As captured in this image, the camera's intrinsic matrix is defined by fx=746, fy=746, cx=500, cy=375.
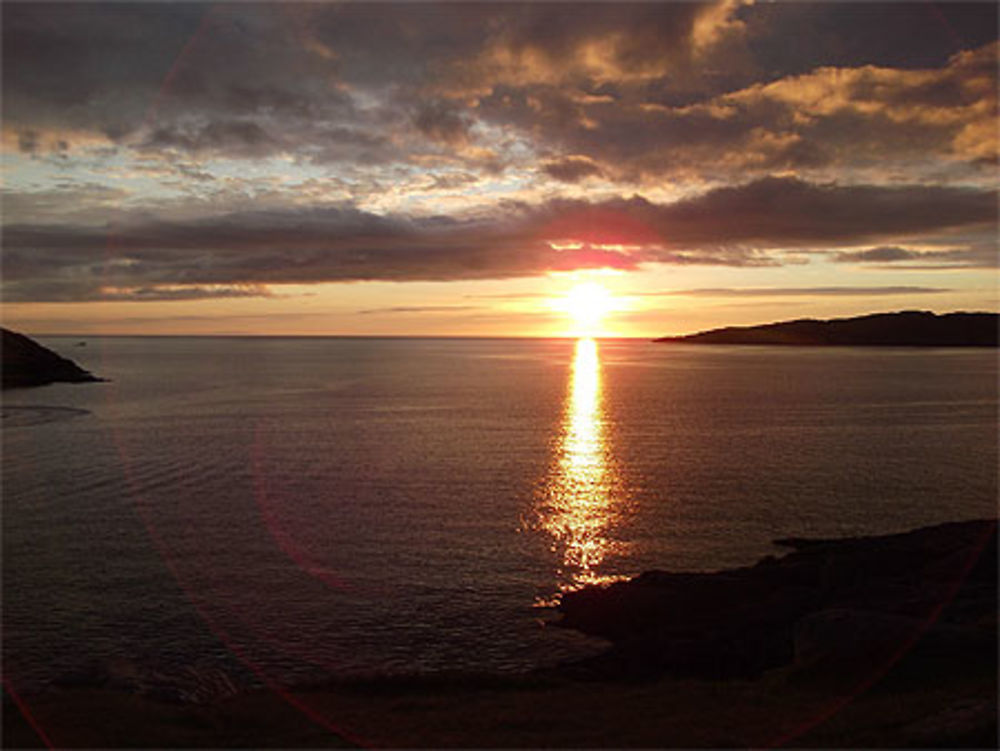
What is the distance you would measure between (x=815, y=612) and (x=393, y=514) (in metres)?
29.8

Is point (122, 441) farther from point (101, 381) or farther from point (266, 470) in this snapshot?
point (101, 381)

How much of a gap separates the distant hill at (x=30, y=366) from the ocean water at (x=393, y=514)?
48016 millimetres

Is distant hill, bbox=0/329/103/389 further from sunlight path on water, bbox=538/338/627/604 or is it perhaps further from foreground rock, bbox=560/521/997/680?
foreground rock, bbox=560/521/997/680

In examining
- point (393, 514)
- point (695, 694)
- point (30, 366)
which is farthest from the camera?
point (30, 366)

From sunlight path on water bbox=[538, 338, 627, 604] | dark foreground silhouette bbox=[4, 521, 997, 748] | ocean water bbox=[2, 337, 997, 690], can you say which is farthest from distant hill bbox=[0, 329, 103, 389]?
dark foreground silhouette bbox=[4, 521, 997, 748]

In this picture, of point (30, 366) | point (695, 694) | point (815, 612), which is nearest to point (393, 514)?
point (815, 612)

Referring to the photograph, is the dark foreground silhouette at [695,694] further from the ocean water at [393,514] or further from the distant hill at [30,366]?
the distant hill at [30,366]

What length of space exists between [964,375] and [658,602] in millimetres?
182477

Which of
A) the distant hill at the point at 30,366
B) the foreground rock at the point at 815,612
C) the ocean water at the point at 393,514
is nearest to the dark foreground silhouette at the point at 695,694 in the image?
the foreground rock at the point at 815,612

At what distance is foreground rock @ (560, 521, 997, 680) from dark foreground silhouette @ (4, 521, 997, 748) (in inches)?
3.1

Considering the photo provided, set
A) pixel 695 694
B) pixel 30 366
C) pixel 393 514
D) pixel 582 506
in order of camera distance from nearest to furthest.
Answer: pixel 695 694
pixel 393 514
pixel 582 506
pixel 30 366

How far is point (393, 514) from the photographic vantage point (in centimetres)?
5147

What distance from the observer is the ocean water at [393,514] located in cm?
3088

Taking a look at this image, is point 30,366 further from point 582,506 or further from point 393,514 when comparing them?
point 582,506
